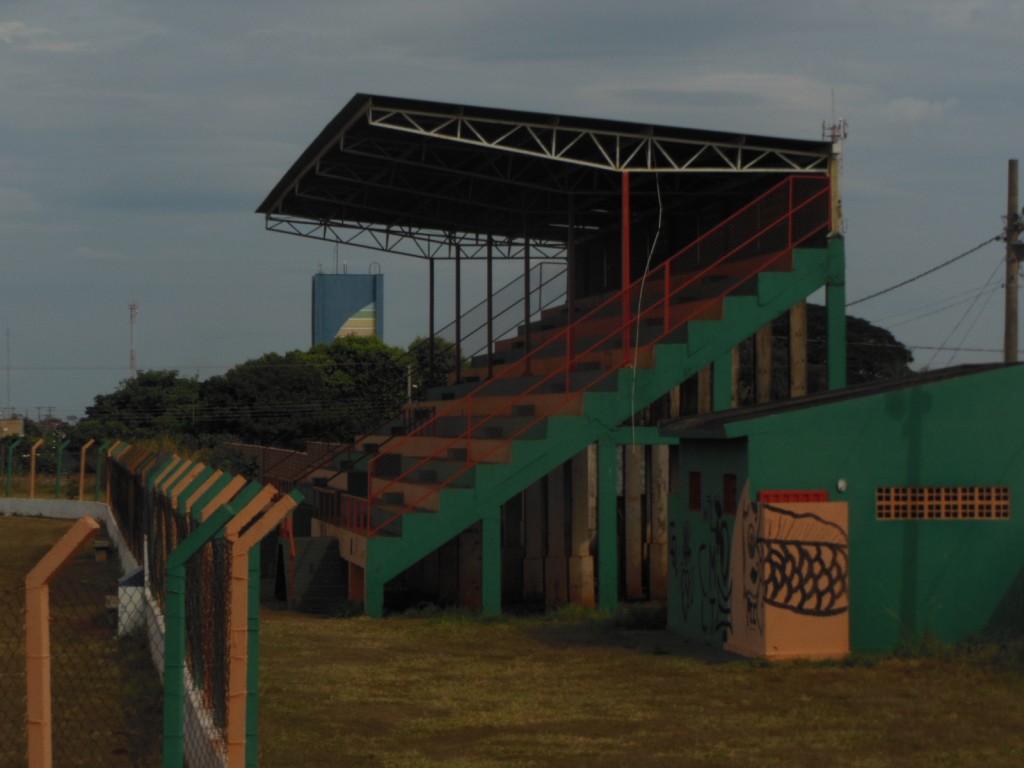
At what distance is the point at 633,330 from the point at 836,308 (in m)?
3.53

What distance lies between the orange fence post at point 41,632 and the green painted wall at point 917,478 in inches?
387

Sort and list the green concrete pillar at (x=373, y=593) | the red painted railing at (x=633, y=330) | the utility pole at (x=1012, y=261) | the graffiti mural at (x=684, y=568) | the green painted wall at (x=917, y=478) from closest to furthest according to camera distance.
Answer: the green painted wall at (x=917, y=478) < the graffiti mural at (x=684, y=568) < the green concrete pillar at (x=373, y=593) < the red painted railing at (x=633, y=330) < the utility pole at (x=1012, y=261)

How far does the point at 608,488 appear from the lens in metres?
20.6

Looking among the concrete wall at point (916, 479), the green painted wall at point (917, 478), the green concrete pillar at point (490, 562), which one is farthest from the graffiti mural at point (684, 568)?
the green concrete pillar at point (490, 562)

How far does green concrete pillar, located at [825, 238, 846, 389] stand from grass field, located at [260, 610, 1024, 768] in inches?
245

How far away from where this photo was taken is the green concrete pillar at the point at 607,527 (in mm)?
20469

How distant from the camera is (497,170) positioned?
23.4 metres

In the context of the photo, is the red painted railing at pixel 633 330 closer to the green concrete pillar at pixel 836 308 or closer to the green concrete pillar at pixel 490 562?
the green concrete pillar at pixel 836 308

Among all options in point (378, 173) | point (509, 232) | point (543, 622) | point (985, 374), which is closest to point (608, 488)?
point (543, 622)

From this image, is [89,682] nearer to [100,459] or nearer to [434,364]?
[100,459]

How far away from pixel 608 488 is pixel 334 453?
37.3 feet

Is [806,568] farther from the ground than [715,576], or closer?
farther from the ground

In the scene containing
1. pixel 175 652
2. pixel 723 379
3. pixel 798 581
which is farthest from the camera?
pixel 723 379

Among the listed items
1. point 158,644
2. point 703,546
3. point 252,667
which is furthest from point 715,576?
point 252,667
